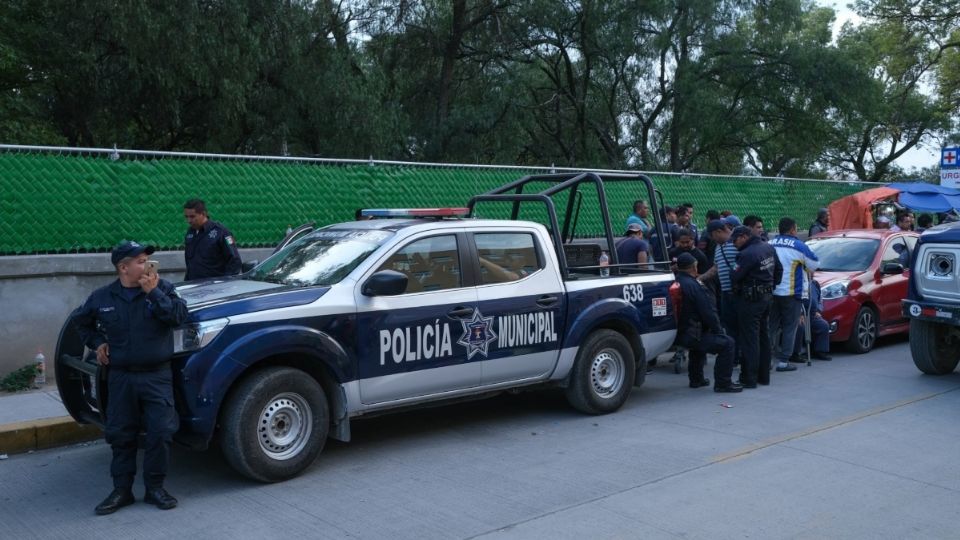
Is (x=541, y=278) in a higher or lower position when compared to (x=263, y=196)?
lower

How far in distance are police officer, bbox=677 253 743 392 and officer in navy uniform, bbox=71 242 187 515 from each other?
532cm

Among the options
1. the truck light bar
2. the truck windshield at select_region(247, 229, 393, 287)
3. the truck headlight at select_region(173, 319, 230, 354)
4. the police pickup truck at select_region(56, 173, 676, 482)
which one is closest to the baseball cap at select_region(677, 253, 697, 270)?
the police pickup truck at select_region(56, 173, 676, 482)

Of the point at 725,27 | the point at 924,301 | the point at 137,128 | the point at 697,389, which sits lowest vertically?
the point at 697,389

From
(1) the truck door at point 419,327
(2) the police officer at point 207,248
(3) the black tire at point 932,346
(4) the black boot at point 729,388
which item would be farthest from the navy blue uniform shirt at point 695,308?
(2) the police officer at point 207,248

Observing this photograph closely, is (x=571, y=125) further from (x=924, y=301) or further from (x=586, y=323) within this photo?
(x=586, y=323)

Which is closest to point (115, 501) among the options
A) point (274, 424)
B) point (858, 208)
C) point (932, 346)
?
point (274, 424)

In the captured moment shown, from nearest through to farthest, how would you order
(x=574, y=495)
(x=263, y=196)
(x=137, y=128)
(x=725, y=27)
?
(x=574, y=495), (x=263, y=196), (x=137, y=128), (x=725, y=27)

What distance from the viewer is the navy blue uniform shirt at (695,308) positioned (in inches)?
341

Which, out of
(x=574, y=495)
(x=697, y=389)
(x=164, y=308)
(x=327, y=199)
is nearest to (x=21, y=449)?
(x=164, y=308)

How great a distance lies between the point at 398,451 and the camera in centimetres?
664

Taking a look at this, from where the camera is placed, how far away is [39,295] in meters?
8.84

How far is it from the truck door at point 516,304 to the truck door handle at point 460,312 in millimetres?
93

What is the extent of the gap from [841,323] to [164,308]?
891 centimetres

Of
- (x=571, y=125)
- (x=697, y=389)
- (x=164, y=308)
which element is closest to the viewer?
(x=164, y=308)
